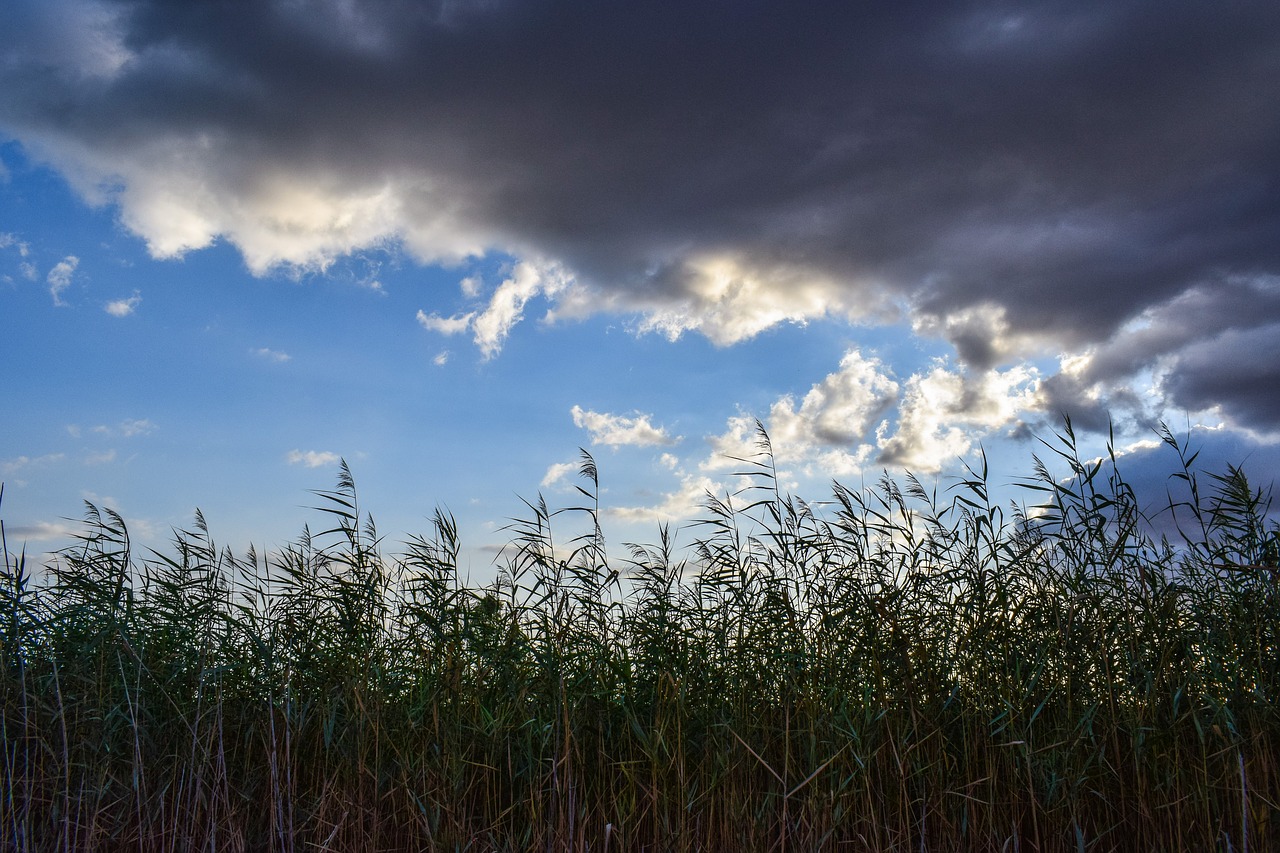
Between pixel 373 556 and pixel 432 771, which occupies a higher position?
pixel 373 556

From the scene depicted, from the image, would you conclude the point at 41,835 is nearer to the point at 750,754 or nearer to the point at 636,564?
the point at 636,564

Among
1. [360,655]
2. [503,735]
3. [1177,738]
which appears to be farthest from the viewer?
[360,655]

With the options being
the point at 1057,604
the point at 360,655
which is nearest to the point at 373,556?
the point at 360,655

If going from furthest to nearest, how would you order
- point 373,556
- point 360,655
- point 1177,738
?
1. point 373,556
2. point 360,655
3. point 1177,738

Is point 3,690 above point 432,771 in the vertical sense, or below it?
above

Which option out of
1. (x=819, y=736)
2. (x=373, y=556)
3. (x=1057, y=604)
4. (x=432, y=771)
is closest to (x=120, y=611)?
(x=373, y=556)

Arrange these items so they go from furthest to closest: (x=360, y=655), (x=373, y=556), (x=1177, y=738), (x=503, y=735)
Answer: (x=373, y=556) < (x=360, y=655) < (x=503, y=735) < (x=1177, y=738)

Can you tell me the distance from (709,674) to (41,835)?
4860 mm

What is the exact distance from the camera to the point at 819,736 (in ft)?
18.1

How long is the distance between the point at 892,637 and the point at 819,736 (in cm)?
88

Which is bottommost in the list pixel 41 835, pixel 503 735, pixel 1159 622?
pixel 41 835

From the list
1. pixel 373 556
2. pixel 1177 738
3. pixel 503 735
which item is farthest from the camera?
pixel 373 556

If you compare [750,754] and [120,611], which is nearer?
[750,754]

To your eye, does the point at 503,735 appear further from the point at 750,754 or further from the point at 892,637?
the point at 892,637
